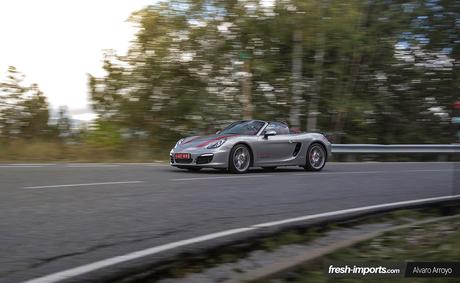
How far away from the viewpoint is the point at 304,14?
20906 millimetres

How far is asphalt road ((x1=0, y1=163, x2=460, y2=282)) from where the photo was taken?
14.8 ft

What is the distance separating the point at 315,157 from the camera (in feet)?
41.2

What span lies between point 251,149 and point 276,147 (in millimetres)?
652

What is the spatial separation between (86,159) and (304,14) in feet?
32.6

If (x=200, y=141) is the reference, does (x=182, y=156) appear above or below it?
below

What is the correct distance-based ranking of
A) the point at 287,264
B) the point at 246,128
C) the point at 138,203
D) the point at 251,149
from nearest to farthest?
the point at 287,264 → the point at 138,203 → the point at 251,149 → the point at 246,128

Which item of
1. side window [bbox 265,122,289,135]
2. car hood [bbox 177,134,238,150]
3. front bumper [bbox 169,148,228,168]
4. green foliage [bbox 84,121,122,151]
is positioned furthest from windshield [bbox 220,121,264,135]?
green foliage [bbox 84,121,122,151]

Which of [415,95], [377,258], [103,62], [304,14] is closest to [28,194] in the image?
[377,258]

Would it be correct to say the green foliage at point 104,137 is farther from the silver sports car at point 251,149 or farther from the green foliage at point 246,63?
the silver sports car at point 251,149

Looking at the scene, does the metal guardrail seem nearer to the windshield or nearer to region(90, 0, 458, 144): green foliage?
region(90, 0, 458, 144): green foliage

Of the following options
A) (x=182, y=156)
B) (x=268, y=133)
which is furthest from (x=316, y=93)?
(x=182, y=156)

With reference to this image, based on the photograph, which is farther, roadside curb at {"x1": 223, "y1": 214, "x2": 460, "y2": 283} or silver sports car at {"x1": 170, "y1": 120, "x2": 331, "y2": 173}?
silver sports car at {"x1": 170, "y1": 120, "x2": 331, "y2": 173}

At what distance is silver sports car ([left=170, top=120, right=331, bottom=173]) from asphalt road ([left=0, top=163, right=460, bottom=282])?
0.66 metres

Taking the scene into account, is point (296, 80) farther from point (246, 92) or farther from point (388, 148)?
point (388, 148)
